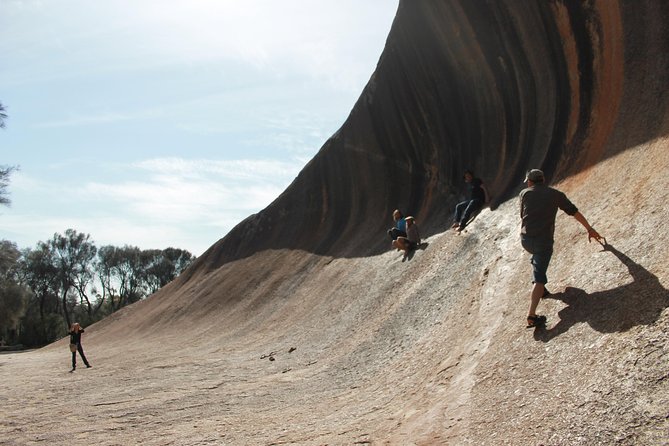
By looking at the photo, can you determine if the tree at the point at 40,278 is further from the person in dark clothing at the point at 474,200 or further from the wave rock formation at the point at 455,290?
the person in dark clothing at the point at 474,200

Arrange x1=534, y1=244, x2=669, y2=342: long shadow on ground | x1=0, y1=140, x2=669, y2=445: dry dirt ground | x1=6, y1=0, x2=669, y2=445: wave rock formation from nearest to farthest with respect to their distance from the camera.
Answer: x1=0, y1=140, x2=669, y2=445: dry dirt ground
x1=534, y1=244, x2=669, y2=342: long shadow on ground
x1=6, y1=0, x2=669, y2=445: wave rock formation

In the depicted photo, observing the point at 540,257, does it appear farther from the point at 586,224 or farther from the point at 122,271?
the point at 122,271

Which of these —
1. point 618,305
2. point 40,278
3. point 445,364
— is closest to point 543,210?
point 618,305

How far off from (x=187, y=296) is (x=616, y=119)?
63.7 ft

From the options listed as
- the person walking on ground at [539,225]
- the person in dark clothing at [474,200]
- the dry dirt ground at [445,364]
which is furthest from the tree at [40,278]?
the person walking on ground at [539,225]

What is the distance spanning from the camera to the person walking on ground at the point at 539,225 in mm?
5867

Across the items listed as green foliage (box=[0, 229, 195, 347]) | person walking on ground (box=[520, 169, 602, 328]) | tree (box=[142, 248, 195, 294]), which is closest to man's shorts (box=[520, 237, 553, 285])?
person walking on ground (box=[520, 169, 602, 328])

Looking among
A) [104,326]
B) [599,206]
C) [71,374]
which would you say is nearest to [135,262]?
[104,326]

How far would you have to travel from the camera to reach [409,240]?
1329 centimetres

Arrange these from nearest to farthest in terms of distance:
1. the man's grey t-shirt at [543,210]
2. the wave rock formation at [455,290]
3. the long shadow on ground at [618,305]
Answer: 1. the long shadow on ground at [618,305]
2. the wave rock formation at [455,290]
3. the man's grey t-shirt at [543,210]

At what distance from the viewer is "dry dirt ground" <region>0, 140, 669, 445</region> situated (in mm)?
4516

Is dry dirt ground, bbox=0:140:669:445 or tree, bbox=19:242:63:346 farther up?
tree, bbox=19:242:63:346

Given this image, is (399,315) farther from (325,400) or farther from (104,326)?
(104,326)

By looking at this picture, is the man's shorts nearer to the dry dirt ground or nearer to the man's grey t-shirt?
the man's grey t-shirt
